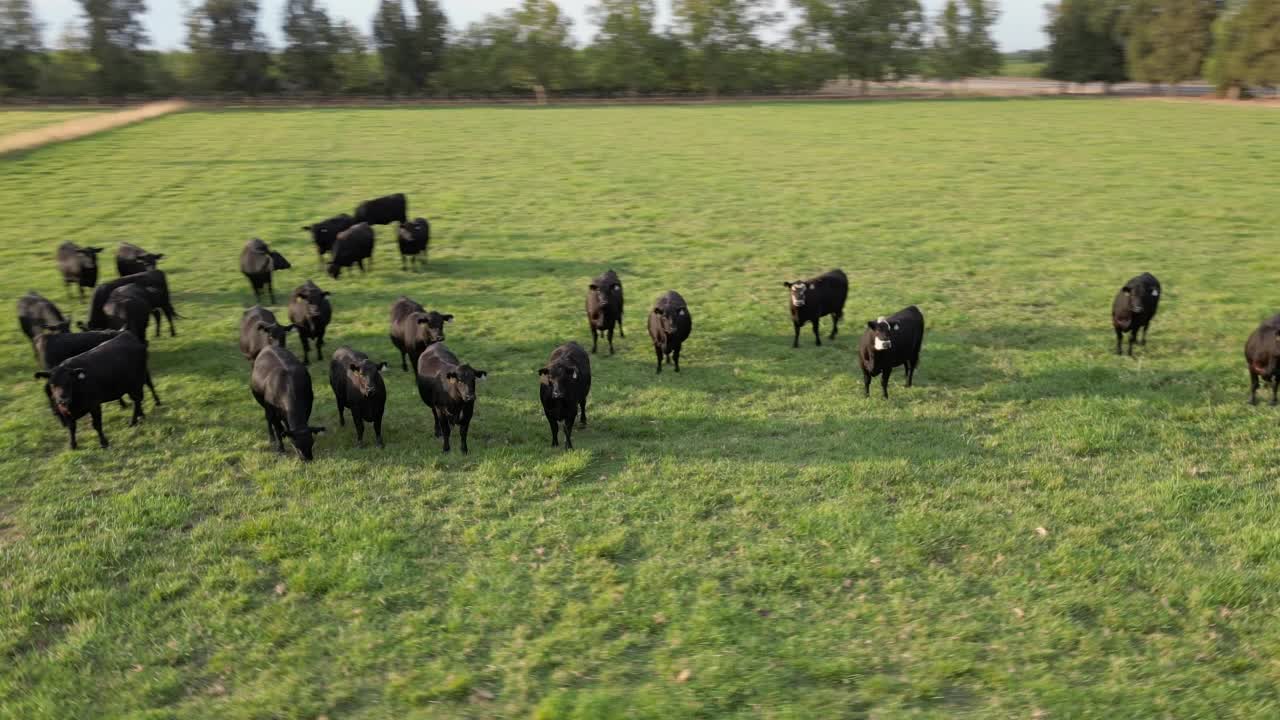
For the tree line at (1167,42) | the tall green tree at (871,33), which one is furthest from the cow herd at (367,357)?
the tall green tree at (871,33)

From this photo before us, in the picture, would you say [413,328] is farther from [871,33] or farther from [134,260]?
[871,33]

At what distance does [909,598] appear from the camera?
6.29 m

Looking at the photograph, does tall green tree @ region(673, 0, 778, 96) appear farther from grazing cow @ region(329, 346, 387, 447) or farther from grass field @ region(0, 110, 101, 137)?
grazing cow @ region(329, 346, 387, 447)

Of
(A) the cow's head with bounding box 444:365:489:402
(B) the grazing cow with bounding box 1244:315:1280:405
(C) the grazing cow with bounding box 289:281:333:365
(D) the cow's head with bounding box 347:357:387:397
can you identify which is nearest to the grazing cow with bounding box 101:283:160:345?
(C) the grazing cow with bounding box 289:281:333:365

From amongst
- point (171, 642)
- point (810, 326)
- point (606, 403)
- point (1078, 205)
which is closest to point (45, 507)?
point (171, 642)

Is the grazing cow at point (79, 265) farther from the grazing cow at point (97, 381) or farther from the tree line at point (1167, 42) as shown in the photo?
the tree line at point (1167, 42)

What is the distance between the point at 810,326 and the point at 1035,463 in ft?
18.3

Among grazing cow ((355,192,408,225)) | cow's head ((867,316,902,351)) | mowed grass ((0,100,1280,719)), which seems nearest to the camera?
mowed grass ((0,100,1280,719))

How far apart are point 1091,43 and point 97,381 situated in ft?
339

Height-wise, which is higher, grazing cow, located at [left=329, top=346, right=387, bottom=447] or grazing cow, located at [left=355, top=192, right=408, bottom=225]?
grazing cow, located at [left=355, top=192, right=408, bottom=225]

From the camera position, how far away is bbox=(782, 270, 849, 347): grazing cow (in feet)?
39.6

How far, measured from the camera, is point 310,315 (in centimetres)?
1185

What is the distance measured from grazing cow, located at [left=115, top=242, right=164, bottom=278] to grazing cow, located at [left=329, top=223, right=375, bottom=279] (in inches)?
121

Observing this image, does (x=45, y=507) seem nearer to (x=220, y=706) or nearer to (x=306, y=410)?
(x=306, y=410)
